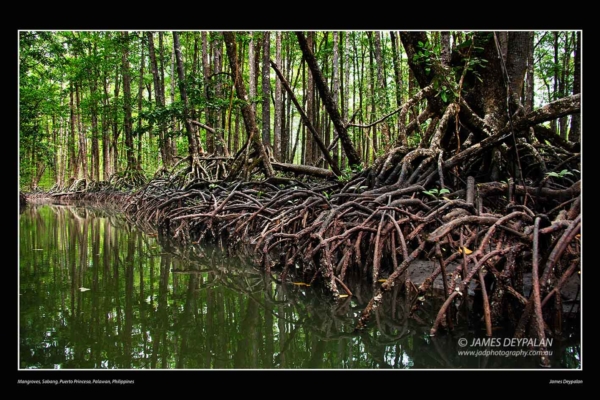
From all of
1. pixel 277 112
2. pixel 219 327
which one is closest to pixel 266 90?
pixel 277 112

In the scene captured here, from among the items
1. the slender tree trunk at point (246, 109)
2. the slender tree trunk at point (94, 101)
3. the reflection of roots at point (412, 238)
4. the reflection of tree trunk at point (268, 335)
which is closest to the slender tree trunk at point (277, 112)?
the slender tree trunk at point (246, 109)

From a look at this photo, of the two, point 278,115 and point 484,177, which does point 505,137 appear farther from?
point 278,115

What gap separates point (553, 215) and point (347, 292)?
1766mm

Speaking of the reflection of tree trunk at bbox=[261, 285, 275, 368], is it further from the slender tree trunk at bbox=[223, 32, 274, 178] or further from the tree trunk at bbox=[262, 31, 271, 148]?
the tree trunk at bbox=[262, 31, 271, 148]

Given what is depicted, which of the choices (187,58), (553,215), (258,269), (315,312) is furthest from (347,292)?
(187,58)

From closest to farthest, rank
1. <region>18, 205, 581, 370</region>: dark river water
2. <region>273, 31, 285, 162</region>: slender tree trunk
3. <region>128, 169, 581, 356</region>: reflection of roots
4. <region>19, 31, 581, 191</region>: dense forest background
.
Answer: <region>18, 205, 581, 370</region>: dark river water
<region>128, 169, 581, 356</region>: reflection of roots
<region>19, 31, 581, 191</region>: dense forest background
<region>273, 31, 285, 162</region>: slender tree trunk

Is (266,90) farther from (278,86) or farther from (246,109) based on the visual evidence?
(278,86)

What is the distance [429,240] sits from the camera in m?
2.79

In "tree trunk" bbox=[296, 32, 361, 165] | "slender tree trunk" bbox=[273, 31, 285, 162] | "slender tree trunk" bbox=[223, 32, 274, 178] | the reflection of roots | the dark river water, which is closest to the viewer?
the dark river water

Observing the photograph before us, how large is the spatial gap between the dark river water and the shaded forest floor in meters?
0.15

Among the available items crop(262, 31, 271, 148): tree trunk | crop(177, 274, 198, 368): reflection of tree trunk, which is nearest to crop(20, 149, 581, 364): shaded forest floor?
crop(177, 274, 198, 368): reflection of tree trunk

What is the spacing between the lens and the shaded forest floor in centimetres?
258

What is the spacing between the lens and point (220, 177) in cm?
892

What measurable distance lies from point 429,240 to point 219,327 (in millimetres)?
1519
